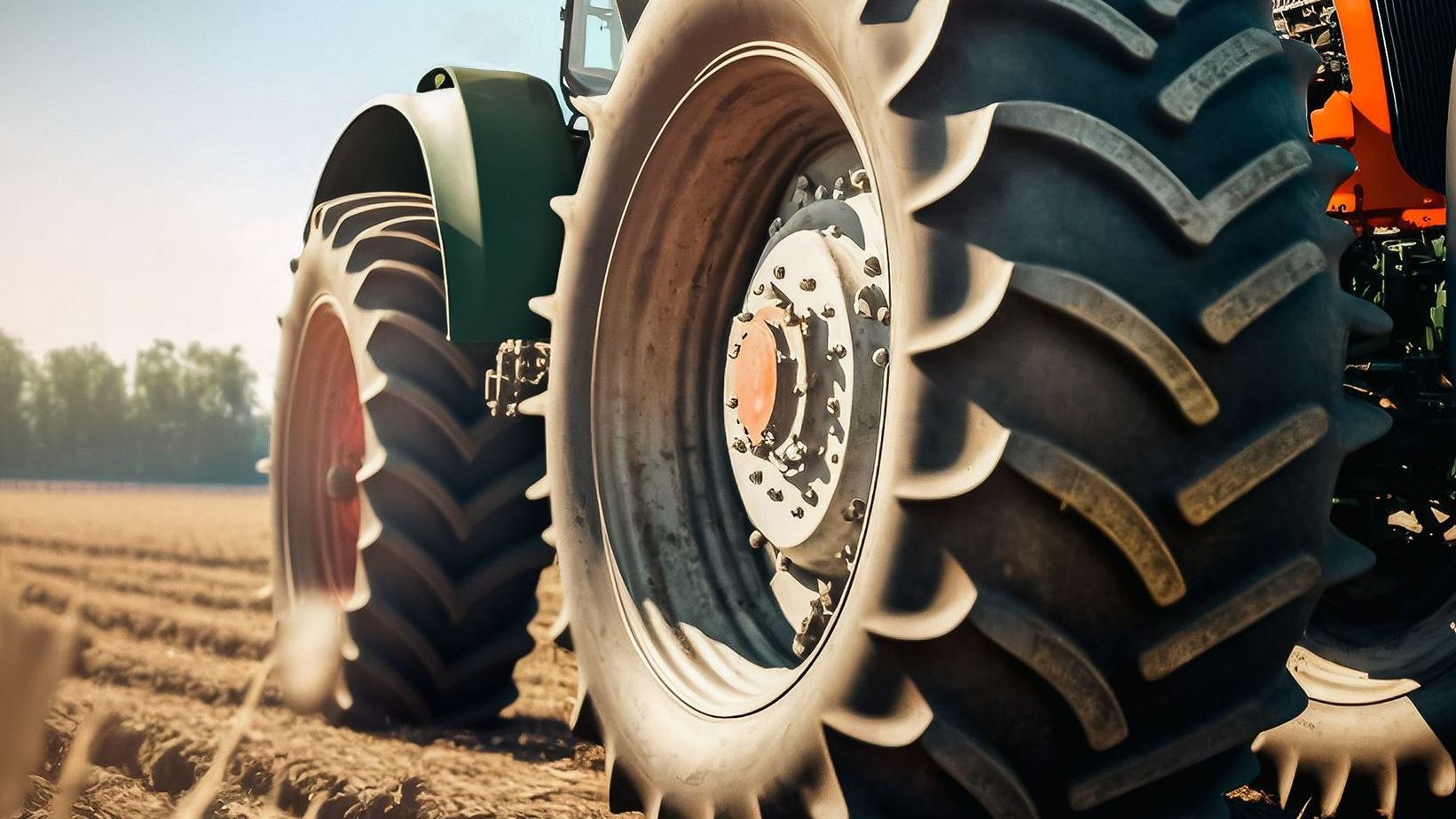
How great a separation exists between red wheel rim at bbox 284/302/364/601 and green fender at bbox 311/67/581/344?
989mm

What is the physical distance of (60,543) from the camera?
8.34 meters

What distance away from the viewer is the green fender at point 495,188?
2912 millimetres

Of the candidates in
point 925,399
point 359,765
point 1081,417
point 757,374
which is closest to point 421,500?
point 359,765

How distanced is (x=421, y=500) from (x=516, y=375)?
1.46ft

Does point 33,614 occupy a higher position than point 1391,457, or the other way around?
point 1391,457

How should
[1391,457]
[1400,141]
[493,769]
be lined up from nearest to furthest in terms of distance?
[1391,457], [1400,141], [493,769]

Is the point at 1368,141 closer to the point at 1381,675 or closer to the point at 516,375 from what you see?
the point at 1381,675

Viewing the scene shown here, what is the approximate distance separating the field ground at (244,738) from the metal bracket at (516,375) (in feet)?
2.91

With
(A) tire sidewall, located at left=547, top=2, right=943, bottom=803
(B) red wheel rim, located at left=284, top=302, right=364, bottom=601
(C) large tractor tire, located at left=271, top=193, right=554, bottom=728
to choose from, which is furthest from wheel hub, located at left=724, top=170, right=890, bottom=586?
(B) red wheel rim, located at left=284, top=302, right=364, bottom=601

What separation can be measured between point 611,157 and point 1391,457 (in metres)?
1.50

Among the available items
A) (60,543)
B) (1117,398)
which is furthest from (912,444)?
(60,543)

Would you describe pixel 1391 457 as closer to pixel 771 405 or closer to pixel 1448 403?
pixel 1448 403

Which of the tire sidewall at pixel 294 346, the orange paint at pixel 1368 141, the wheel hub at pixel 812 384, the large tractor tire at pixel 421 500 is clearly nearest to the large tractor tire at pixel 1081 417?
the wheel hub at pixel 812 384

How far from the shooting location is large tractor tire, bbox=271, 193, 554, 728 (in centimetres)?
316
